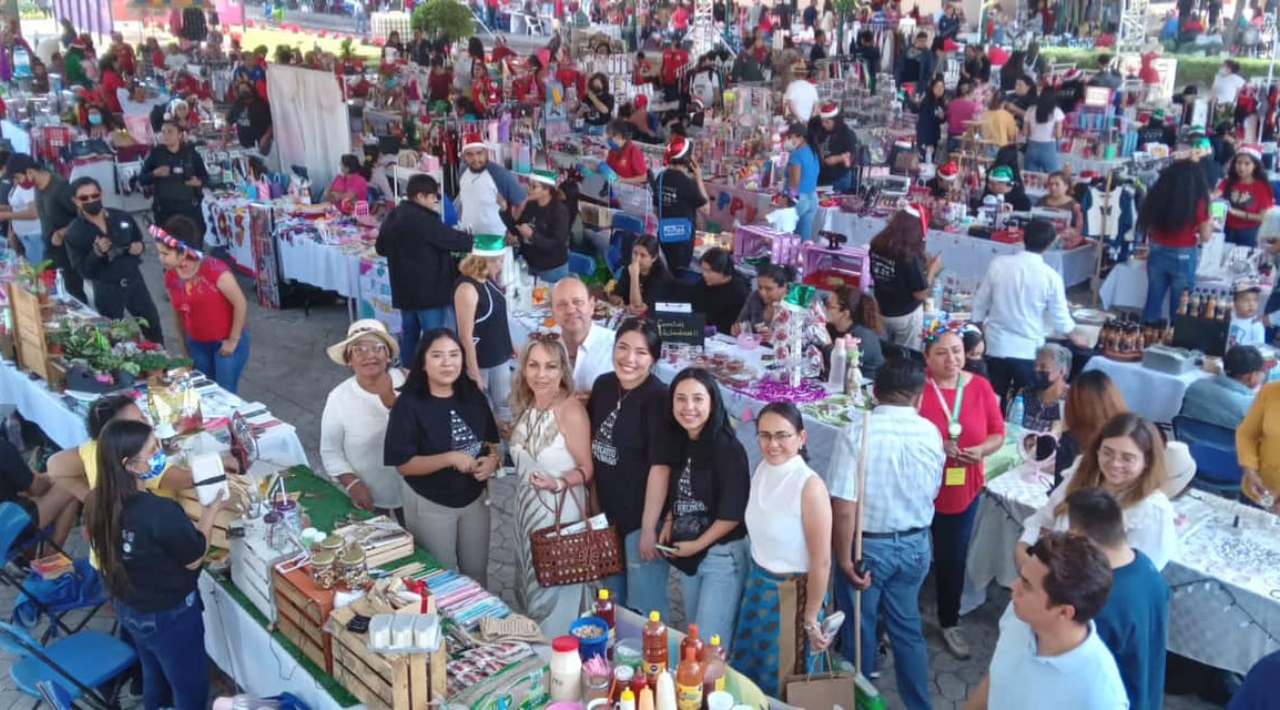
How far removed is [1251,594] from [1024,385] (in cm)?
226

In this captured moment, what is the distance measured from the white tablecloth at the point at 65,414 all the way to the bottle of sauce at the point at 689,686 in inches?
95.3

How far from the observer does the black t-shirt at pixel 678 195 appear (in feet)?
25.1

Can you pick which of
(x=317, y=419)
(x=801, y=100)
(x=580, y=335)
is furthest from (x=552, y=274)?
(x=801, y=100)

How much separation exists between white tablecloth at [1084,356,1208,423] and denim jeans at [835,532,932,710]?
247 cm

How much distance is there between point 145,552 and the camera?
343cm

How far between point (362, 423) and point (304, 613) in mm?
962

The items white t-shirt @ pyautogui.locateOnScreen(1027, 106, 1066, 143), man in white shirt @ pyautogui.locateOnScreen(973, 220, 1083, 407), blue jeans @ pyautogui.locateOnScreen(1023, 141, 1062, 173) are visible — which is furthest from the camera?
blue jeans @ pyautogui.locateOnScreen(1023, 141, 1062, 173)

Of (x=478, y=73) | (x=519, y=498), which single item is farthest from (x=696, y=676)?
(x=478, y=73)

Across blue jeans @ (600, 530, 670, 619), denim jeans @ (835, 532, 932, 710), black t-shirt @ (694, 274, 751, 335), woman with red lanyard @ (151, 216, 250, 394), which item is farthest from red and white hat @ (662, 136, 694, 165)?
denim jeans @ (835, 532, 932, 710)

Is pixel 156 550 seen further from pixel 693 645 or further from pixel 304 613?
pixel 693 645

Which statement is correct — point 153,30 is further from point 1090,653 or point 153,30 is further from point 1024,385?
point 1090,653

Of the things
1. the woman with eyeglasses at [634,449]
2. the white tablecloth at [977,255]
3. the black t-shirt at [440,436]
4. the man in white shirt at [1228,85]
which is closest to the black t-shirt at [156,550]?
the black t-shirt at [440,436]

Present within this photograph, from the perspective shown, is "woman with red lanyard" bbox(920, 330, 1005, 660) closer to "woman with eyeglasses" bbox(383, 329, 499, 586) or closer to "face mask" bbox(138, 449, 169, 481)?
"woman with eyeglasses" bbox(383, 329, 499, 586)

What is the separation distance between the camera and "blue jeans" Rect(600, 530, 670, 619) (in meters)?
4.00
